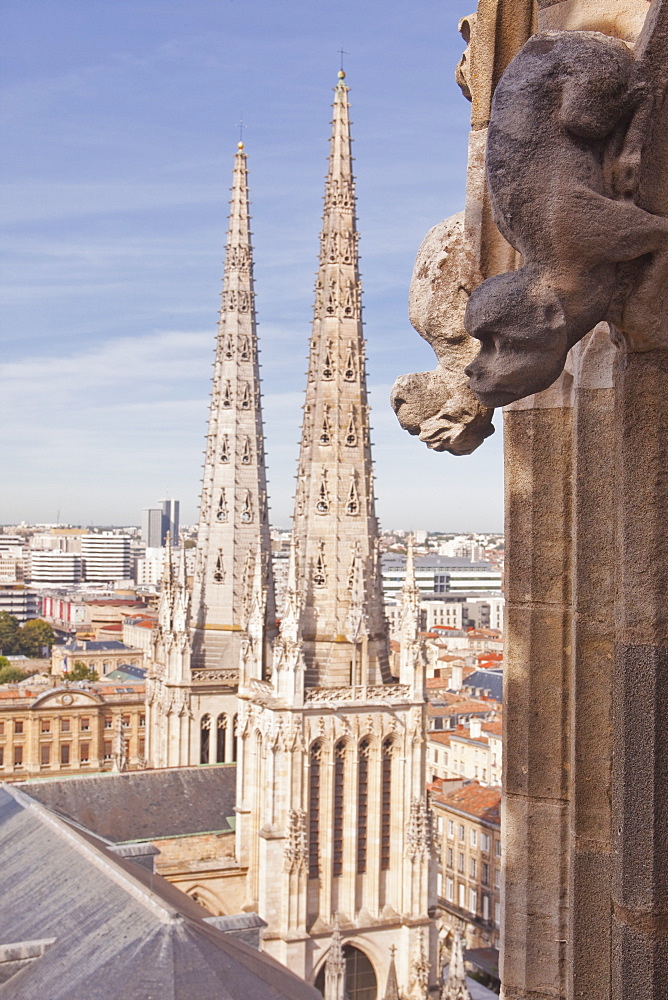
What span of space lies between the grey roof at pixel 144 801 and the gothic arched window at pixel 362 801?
472cm

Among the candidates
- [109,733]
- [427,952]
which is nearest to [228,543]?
[427,952]

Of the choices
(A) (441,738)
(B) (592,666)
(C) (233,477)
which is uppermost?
(C) (233,477)

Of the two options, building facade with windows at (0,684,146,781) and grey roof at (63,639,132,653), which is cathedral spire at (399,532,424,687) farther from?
grey roof at (63,639,132,653)

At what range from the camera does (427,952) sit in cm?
3356

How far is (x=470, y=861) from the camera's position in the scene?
5503 centimetres

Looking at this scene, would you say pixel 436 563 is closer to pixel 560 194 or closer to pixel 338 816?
pixel 338 816

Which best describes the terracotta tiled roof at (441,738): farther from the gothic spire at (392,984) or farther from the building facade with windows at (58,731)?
the gothic spire at (392,984)

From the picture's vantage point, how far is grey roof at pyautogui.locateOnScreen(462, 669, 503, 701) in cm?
8631

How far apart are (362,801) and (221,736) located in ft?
24.5

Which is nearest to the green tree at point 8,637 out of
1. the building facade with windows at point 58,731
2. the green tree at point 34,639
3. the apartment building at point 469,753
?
the green tree at point 34,639

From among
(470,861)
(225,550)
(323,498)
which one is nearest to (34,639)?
(470,861)

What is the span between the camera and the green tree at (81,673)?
9138cm

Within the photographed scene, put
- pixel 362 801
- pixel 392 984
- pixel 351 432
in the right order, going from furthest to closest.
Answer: pixel 351 432 → pixel 392 984 → pixel 362 801

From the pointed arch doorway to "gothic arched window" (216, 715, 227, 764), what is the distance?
8.64 m
